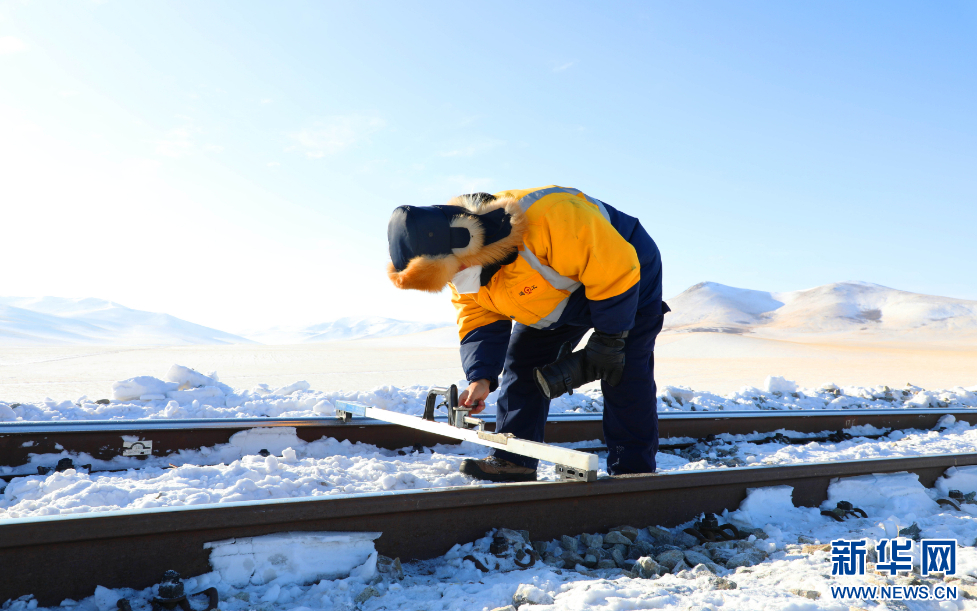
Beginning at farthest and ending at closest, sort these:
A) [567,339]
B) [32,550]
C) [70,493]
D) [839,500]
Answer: [567,339], [839,500], [70,493], [32,550]

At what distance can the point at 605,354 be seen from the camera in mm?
2697

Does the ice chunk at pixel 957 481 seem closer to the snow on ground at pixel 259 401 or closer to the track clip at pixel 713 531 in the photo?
the track clip at pixel 713 531

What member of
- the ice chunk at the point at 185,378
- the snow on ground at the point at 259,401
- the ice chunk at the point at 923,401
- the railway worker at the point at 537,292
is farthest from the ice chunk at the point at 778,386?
the ice chunk at the point at 185,378

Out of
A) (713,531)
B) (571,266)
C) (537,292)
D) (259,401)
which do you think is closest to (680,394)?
(713,531)

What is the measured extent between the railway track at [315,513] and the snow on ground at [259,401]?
954 mm

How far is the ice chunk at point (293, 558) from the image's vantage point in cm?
191

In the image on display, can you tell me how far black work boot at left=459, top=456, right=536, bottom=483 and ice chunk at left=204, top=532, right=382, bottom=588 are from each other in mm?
1211

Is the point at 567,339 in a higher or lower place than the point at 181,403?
higher

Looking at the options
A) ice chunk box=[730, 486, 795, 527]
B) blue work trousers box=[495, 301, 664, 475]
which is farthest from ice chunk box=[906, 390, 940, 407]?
blue work trousers box=[495, 301, 664, 475]

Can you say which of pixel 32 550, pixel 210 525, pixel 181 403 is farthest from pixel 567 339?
pixel 181 403

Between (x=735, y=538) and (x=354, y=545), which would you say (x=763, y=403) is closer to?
(x=735, y=538)

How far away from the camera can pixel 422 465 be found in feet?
11.7

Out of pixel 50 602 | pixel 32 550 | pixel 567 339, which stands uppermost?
pixel 567 339

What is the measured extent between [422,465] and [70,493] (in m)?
1.72
